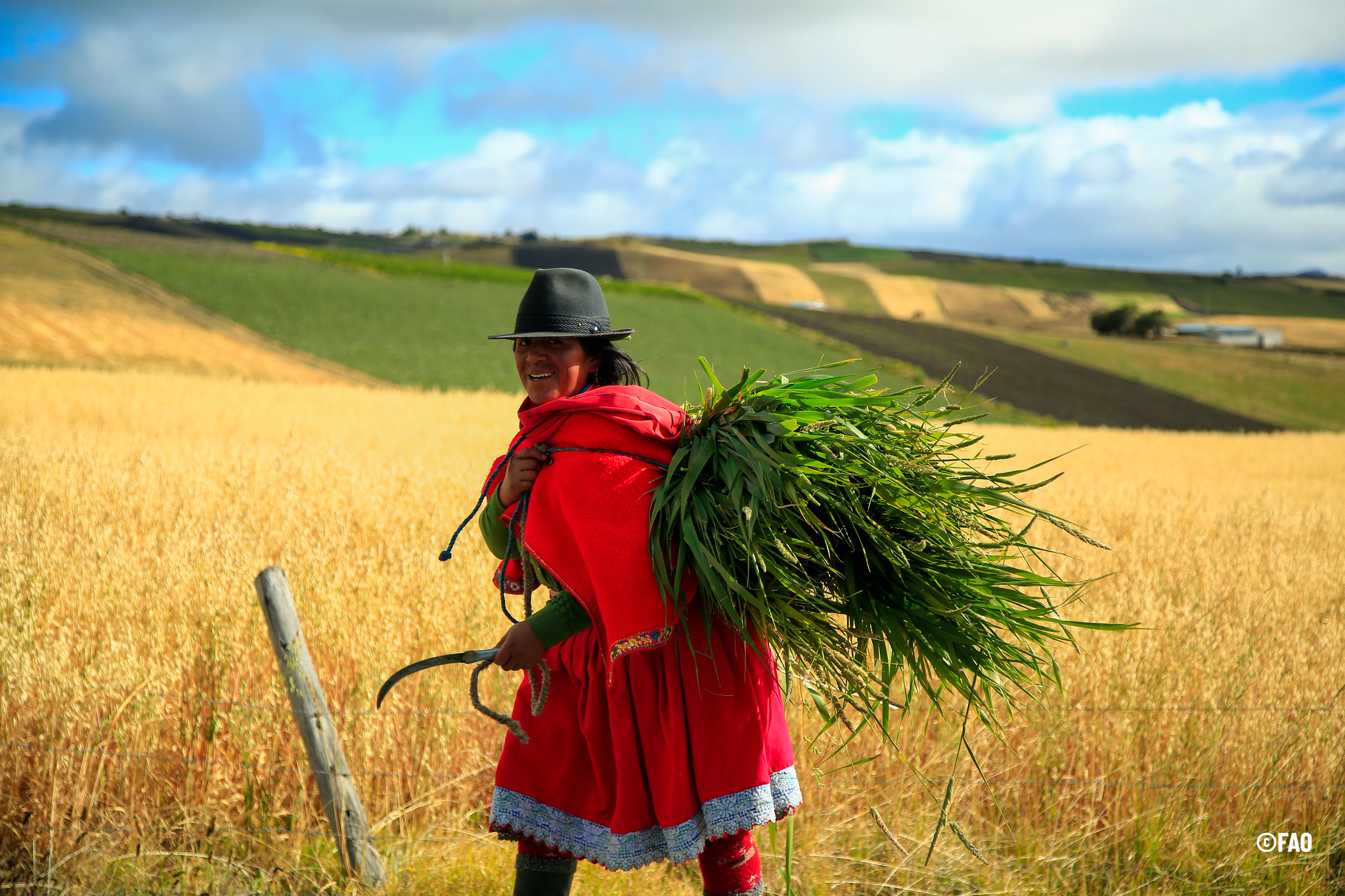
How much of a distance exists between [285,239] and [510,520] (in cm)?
7027

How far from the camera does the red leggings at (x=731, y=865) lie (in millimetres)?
1784

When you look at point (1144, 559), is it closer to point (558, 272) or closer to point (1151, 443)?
point (558, 272)

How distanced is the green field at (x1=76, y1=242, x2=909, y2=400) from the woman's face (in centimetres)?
2214

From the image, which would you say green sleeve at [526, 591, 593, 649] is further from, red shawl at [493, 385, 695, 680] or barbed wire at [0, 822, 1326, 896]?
barbed wire at [0, 822, 1326, 896]

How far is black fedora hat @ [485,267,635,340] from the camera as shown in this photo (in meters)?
1.83

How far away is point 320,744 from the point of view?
8.32 ft

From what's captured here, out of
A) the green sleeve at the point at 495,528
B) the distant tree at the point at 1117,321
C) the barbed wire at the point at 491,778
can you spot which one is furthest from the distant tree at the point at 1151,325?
the green sleeve at the point at 495,528

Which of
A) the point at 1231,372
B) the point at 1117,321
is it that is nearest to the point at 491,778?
the point at 1231,372

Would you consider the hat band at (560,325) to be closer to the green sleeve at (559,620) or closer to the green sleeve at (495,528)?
the green sleeve at (495,528)

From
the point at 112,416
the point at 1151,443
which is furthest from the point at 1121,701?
the point at 1151,443

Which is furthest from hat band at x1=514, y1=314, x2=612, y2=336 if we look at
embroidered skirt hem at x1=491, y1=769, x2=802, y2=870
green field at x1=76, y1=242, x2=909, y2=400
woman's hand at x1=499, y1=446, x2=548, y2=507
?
green field at x1=76, y1=242, x2=909, y2=400

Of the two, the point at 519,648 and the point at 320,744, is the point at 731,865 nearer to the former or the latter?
the point at 519,648

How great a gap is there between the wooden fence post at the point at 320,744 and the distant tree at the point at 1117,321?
60115 mm

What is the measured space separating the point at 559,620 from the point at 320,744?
1.29m
